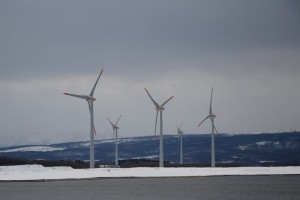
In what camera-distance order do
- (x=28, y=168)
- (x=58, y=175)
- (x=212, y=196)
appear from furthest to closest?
(x=28, y=168)
(x=58, y=175)
(x=212, y=196)

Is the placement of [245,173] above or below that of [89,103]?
below

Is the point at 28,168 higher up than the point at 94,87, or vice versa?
the point at 94,87

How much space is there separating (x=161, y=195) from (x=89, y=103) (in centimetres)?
5436

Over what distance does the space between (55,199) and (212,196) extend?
1291 centimetres

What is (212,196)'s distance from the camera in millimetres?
48688

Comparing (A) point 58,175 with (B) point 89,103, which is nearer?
(A) point 58,175

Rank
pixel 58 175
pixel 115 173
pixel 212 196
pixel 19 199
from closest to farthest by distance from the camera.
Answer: pixel 19 199 < pixel 212 196 < pixel 58 175 < pixel 115 173

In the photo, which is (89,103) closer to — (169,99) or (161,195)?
(169,99)

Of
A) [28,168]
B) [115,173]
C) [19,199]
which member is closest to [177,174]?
[115,173]

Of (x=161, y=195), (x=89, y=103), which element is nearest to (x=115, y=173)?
(x=89, y=103)

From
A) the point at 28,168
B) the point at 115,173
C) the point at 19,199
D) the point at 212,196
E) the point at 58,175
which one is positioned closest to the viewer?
the point at 19,199

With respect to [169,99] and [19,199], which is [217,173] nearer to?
[169,99]

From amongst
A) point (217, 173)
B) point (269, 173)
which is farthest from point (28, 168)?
point (269, 173)

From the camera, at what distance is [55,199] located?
45469 mm
